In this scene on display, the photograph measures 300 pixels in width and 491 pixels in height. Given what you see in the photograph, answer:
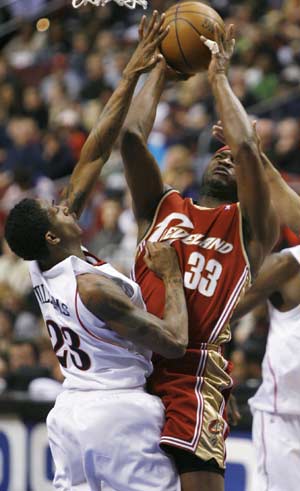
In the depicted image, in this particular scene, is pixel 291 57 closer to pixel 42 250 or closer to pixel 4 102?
pixel 4 102

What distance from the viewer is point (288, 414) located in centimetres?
561

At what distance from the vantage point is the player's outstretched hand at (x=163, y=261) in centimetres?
427

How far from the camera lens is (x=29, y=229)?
163 inches

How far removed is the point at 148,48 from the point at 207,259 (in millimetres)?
930

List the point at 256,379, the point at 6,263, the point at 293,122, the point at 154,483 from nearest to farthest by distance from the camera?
the point at 154,483 → the point at 256,379 → the point at 293,122 → the point at 6,263

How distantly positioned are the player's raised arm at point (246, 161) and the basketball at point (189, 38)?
0.17 feet

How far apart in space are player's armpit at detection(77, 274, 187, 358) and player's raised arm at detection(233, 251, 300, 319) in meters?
1.49

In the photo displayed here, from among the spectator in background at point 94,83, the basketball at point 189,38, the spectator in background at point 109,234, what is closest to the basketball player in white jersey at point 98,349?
the basketball at point 189,38

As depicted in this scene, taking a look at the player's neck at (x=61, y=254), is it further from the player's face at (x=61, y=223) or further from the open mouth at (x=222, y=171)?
the open mouth at (x=222, y=171)

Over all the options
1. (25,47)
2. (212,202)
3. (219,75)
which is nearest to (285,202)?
(212,202)

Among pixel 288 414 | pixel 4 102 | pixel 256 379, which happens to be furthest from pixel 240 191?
pixel 4 102

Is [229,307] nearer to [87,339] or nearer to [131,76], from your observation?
[87,339]

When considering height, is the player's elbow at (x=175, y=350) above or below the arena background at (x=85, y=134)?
above

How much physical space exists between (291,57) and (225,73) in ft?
22.3
